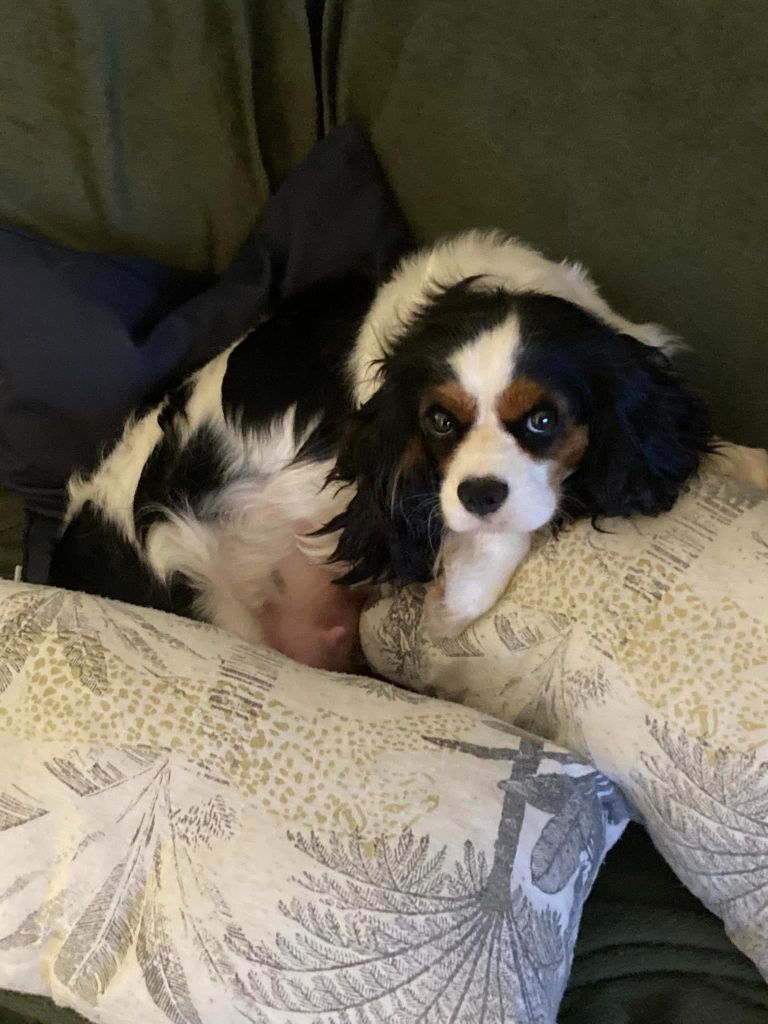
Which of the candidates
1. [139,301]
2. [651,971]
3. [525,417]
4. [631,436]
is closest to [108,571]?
[139,301]

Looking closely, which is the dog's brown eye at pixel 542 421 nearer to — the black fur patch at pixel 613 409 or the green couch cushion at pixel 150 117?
the black fur patch at pixel 613 409

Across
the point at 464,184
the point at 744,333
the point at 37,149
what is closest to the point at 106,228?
the point at 37,149

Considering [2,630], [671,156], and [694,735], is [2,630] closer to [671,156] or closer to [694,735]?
[694,735]

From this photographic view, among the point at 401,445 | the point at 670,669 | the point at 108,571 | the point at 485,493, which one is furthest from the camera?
the point at 108,571

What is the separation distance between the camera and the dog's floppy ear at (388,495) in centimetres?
131

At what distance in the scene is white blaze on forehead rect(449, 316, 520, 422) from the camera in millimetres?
1177

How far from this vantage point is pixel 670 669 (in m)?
1.03

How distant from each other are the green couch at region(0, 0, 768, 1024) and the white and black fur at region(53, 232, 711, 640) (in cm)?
10

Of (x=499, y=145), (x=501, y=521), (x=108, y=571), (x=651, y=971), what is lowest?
(x=108, y=571)

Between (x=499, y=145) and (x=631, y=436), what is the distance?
0.51m

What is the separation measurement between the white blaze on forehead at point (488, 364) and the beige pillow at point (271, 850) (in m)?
0.40

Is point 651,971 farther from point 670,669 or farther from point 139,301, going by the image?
point 139,301

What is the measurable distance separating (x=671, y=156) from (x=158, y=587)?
0.97 metres

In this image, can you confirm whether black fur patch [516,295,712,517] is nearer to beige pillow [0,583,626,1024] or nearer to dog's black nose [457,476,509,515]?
dog's black nose [457,476,509,515]
